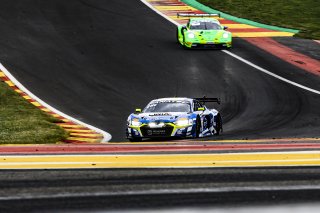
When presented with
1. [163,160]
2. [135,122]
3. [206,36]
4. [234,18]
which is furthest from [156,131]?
[234,18]

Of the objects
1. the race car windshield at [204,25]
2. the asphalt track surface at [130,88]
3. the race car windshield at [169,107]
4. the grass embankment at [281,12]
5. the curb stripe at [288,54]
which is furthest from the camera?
the grass embankment at [281,12]

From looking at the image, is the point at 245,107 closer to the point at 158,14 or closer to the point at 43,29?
the point at 43,29

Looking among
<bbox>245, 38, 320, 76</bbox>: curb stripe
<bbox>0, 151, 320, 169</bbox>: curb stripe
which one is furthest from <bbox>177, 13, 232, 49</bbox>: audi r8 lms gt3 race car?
<bbox>0, 151, 320, 169</bbox>: curb stripe

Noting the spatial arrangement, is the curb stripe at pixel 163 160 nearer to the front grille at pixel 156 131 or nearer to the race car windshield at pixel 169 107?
the front grille at pixel 156 131

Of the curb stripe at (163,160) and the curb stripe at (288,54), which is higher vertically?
the curb stripe at (163,160)

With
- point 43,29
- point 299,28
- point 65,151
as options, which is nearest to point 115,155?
point 65,151

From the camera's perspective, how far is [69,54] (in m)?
35.4

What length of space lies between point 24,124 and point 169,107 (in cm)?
367

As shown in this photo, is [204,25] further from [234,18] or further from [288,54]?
[234,18]

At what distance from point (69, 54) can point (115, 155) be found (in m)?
21.7

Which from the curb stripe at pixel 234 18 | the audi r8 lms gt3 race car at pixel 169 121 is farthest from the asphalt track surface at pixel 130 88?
the curb stripe at pixel 234 18

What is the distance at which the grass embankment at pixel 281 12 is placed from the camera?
4325 cm

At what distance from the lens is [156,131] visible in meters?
20.2

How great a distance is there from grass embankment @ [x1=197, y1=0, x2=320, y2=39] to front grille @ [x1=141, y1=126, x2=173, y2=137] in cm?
2194
